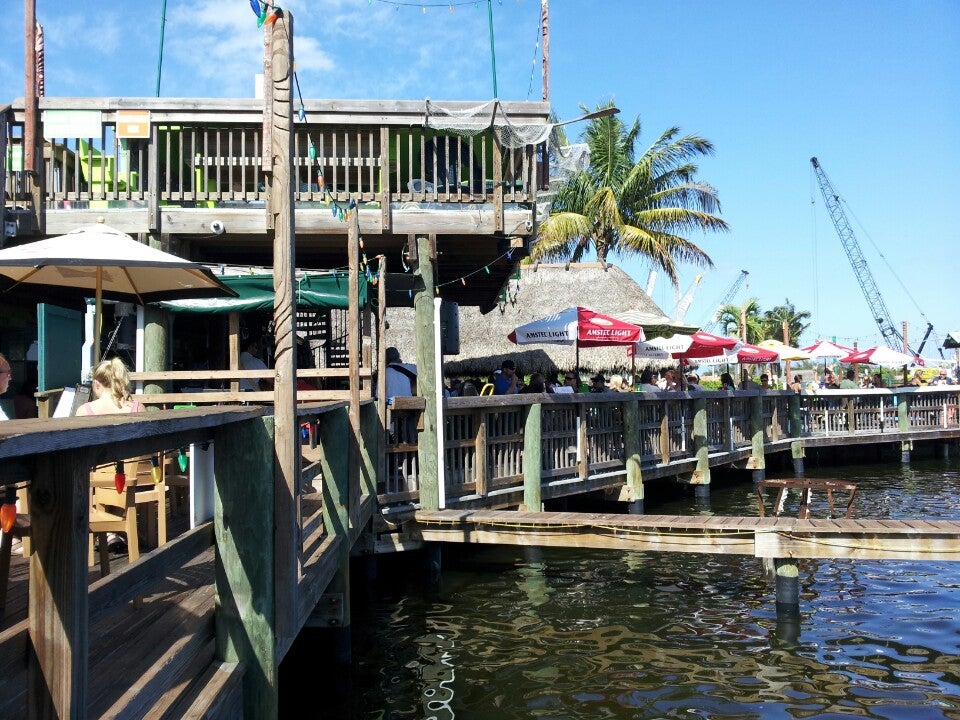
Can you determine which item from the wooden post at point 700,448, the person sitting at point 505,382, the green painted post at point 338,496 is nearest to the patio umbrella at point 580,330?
the person sitting at point 505,382

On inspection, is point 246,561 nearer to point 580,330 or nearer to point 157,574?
point 157,574

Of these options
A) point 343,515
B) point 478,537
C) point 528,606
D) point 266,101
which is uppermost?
point 266,101

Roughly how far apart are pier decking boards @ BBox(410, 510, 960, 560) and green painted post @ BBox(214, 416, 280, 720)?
515 cm

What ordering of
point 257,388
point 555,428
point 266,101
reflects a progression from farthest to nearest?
point 555,428 < point 257,388 < point 266,101

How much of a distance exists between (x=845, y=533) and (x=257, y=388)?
682cm

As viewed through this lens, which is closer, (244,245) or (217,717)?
(217,717)

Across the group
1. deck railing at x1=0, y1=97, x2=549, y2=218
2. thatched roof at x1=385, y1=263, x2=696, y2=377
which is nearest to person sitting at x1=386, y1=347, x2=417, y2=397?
deck railing at x1=0, y1=97, x2=549, y2=218

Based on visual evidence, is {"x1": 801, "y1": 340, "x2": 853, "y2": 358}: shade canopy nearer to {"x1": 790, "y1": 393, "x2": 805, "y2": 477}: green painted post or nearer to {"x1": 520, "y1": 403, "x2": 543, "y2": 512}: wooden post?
{"x1": 790, "y1": 393, "x2": 805, "y2": 477}: green painted post

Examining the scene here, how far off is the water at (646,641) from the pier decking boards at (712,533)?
786mm

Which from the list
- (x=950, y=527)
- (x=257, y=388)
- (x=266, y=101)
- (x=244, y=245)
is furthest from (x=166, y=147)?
(x=950, y=527)

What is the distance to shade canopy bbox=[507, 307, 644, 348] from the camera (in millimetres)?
14664

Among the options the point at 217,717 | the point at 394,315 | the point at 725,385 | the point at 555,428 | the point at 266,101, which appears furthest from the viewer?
the point at 394,315

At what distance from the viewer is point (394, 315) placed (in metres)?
23.4

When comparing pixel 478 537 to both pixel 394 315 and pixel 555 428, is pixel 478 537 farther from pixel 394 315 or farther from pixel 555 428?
pixel 394 315
